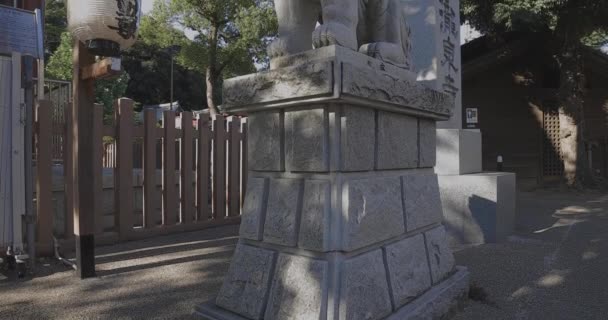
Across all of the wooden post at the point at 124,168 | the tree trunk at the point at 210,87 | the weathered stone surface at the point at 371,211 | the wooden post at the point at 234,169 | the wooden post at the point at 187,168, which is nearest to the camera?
the weathered stone surface at the point at 371,211

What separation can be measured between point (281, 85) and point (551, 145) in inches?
564

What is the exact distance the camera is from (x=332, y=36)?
2.46 meters

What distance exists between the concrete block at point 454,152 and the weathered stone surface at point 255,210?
11.7 ft

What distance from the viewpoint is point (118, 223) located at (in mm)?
5266

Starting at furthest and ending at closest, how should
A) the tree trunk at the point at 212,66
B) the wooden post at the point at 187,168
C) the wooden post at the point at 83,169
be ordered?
the tree trunk at the point at 212,66 → the wooden post at the point at 187,168 → the wooden post at the point at 83,169

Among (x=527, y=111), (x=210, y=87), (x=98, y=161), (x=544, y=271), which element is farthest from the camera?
(x=210, y=87)

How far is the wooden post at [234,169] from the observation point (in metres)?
6.76

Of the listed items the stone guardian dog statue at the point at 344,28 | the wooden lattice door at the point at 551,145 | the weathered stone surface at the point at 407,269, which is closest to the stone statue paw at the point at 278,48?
the stone guardian dog statue at the point at 344,28

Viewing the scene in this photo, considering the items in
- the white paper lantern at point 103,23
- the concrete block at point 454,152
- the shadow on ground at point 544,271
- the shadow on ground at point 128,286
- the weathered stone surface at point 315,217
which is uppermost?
the white paper lantern at point 103,23

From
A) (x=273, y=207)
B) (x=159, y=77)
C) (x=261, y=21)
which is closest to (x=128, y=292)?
(x=273, y=207)

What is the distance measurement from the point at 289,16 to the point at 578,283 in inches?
128

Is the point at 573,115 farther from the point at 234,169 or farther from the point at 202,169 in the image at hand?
the point at 202,169

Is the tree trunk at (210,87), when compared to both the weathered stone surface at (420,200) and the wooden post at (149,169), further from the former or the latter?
the weathered stone surface at (420,200)

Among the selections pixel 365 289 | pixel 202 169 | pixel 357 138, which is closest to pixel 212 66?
pixel 202 169
